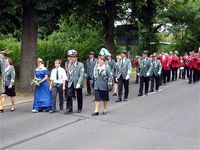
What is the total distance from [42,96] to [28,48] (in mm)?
5850

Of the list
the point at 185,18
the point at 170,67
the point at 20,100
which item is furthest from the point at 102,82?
the point at 185,18

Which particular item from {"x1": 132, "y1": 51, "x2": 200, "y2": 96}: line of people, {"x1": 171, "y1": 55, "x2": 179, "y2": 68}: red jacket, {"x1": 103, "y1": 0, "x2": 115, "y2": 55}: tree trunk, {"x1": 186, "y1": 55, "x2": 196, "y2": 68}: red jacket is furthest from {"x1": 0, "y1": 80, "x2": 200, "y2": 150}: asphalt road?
{"x1": 103, "y1": 0, "x2": 115, "y2": 55}: tree trunk

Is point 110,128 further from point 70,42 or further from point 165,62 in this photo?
point 70,42

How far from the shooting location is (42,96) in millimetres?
14047

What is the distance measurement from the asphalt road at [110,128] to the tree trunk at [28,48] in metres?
3.67

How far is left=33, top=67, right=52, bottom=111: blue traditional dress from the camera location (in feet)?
45.7

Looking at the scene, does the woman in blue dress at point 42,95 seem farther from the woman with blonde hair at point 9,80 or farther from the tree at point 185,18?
the tree at point 185,18

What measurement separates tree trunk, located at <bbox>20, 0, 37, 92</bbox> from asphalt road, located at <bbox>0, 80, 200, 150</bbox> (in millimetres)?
3675

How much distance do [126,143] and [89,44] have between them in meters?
21.6

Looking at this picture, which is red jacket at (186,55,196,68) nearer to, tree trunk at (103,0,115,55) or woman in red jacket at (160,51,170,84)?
woman in red jacket at (160,51,170,84)

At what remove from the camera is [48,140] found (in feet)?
31.3

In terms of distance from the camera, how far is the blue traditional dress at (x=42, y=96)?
13930 mm

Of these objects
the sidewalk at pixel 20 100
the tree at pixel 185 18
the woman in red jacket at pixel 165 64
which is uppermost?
the tree at pixel 185 18

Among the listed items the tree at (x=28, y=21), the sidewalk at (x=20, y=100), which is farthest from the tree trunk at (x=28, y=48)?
the sidewalk at (x=20, y=100)
